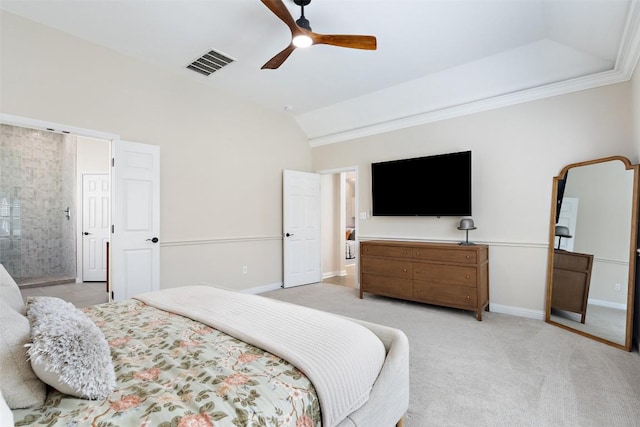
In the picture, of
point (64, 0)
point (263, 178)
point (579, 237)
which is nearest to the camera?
point (64, 0)

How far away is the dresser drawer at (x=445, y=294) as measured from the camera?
11.6ft

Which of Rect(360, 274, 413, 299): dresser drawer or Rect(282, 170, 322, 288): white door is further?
A: Rect(282, 170, 322, 288): white door

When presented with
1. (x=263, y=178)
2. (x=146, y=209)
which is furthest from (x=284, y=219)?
(x=146, y=209)

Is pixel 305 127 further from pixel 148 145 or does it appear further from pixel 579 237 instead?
pixel 579 237

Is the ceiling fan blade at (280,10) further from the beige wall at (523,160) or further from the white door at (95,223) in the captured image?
the white door at (95,223)

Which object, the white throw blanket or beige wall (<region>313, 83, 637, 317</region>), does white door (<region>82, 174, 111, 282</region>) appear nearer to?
the white throw blanket

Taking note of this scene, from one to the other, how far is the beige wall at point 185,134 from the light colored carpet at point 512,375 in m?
2.26

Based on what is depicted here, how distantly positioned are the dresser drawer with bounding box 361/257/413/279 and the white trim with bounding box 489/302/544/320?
106 centimetres

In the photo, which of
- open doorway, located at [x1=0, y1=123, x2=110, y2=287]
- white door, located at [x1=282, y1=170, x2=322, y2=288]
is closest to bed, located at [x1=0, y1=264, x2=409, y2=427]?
white door, located at [x1=282, y1=170, x2=322, y2=288]

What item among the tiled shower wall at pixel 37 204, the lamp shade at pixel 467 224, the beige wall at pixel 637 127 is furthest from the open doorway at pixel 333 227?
the tiled shower wall at pixel 37 204

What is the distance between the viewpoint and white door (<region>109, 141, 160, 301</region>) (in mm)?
3350

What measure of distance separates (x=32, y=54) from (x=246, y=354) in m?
3.56

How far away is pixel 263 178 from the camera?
16.1 feet

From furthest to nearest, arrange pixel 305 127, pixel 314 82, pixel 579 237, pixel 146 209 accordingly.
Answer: pixel 305 127, pixel 314 82, pixel 146 209, pixel 579 237
